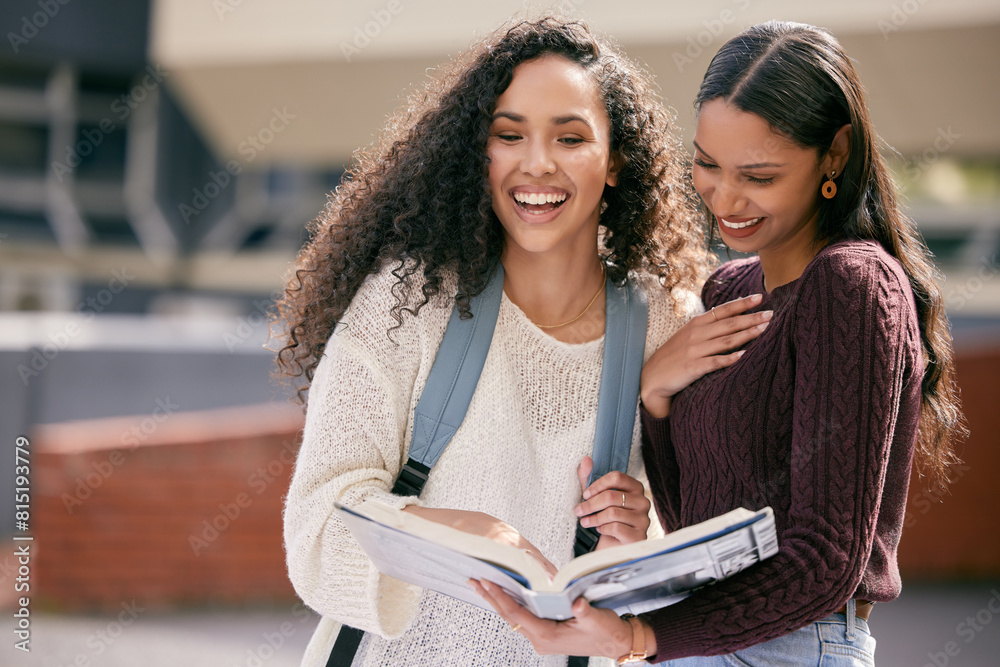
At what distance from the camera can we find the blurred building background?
17.0ft

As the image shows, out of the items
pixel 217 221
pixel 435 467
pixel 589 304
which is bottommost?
pixel 217 221

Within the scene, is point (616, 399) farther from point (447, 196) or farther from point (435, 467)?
point (447, 196)

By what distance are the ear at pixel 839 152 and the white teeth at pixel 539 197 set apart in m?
0.58

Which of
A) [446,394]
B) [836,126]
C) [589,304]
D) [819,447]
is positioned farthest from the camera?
[589,304]

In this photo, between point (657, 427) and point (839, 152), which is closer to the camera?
point (839, 152)

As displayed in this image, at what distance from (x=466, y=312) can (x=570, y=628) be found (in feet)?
2.43

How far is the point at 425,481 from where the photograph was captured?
1963mm

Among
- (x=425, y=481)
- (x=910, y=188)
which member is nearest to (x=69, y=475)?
(x=425, y=481)

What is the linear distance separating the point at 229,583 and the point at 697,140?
425cm

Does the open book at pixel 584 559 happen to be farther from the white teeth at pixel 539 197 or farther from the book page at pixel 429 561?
the white teeth at pixel 539 197

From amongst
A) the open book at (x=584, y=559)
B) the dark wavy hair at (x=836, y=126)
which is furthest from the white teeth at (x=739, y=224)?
the open book at (x=584, y=559)

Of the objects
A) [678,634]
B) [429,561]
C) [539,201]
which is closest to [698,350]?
[539,201]

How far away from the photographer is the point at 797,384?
1.62m

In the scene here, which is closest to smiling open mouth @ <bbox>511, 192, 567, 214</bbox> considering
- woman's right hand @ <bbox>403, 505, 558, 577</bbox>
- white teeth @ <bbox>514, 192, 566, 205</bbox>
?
white teeth @ <bbox>514, 192, 566, 205</bbox>
